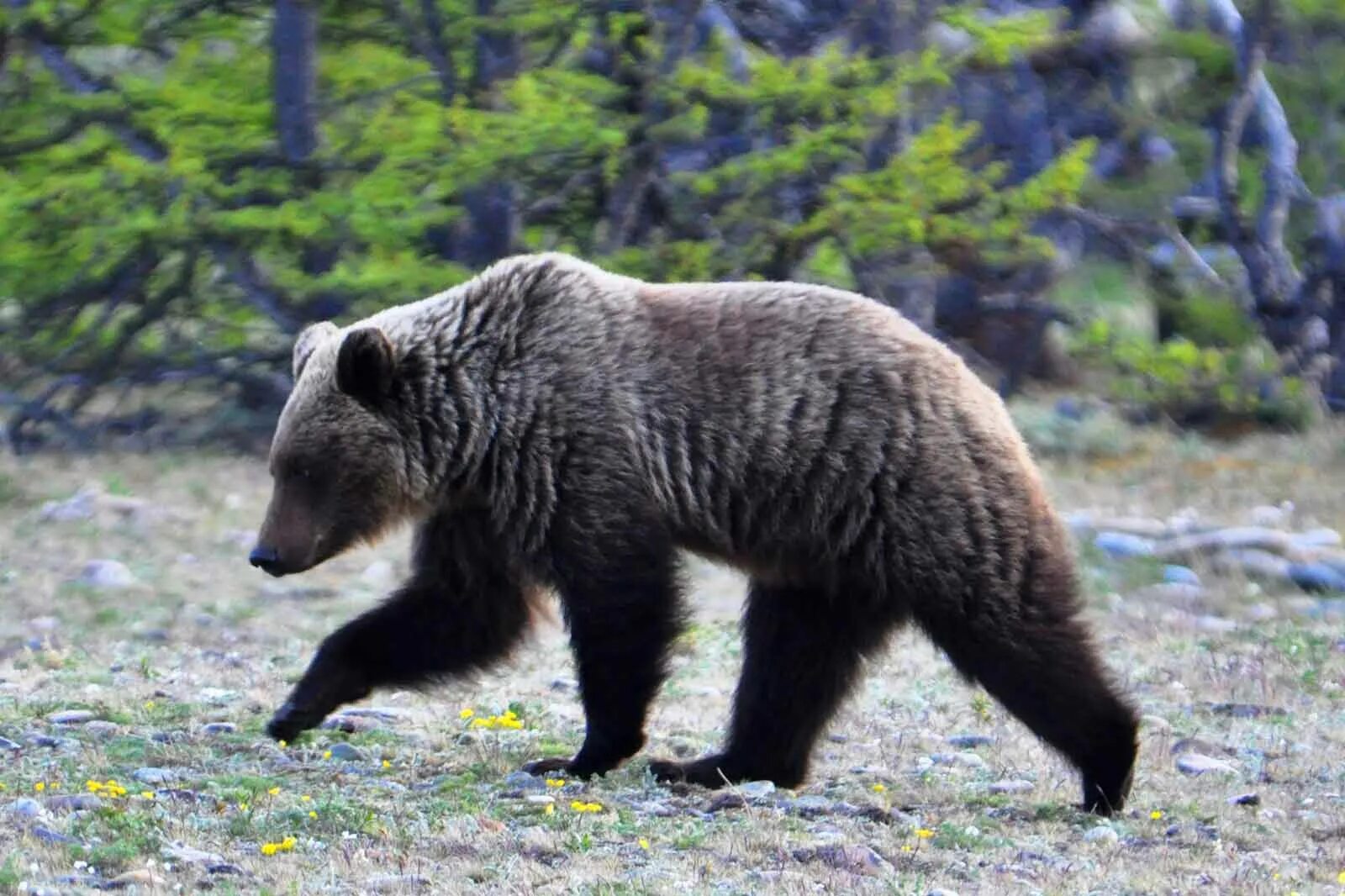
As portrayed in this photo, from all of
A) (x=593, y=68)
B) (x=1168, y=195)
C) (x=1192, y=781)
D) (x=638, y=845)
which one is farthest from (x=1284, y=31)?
(x=638, y=845)

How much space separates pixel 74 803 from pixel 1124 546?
7.49m

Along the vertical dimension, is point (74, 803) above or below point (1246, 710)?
above

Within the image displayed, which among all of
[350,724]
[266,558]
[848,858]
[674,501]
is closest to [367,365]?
[266,558]

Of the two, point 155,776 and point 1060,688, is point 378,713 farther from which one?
point 1060,688

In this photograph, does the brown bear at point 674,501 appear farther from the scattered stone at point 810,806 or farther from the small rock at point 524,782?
the scattered stone at point 810,806

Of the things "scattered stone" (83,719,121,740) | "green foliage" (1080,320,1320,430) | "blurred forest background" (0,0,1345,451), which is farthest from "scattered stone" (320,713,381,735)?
"green foliage" (1080,320,1320,430)

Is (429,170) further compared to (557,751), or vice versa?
(429,170)

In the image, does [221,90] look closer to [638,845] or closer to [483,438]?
[483,438]

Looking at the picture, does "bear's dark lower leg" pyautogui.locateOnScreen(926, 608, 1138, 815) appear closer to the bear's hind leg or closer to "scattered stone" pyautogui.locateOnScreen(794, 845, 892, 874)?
the bear's hind leg

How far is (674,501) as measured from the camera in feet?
21.1

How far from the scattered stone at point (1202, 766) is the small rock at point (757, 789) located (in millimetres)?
1575

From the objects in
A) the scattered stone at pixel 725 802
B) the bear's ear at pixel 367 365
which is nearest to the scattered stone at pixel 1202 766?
the scattered stone at pixel 725 802

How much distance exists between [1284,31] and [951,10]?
778 cm

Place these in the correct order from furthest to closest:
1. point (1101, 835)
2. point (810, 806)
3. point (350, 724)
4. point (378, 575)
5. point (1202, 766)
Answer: point (378, 575) → point (350, 724) → point (1202, 766) → point (810, 806) → point (1101, 835)
